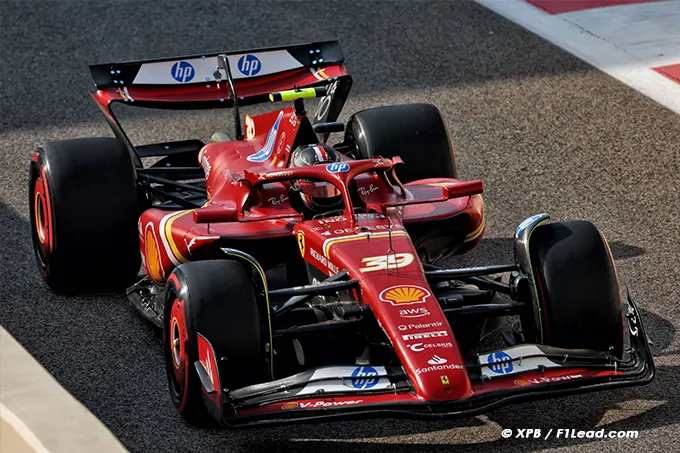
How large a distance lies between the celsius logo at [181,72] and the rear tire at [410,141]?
1171 millimetres

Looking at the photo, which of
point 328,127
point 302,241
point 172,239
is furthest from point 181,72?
point 302,241

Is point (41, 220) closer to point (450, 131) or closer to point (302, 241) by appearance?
point (302, 241)

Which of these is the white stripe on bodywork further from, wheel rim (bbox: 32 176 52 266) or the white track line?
the white track line

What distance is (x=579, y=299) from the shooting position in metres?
6.57

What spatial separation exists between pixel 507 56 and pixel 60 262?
231 inches

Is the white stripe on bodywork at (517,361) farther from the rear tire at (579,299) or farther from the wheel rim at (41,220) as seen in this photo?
the wheel rim at (41,220)

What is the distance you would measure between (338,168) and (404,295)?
43.6 inches

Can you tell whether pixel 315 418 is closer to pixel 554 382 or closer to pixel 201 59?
pixel 554 382

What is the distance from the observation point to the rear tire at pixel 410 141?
851 centimetres

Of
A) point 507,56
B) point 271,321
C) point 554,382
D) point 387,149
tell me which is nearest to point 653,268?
point 387,149

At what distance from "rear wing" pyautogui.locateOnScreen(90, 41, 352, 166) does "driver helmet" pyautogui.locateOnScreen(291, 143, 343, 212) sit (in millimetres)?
1255

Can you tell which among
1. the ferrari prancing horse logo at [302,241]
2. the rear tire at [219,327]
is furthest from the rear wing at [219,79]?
the rear tire at [219,327]

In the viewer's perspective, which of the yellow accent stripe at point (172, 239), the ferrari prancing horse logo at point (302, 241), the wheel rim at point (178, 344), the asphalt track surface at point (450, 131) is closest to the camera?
the wheel rim at point (178, 344)

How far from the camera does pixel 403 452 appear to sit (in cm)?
629
